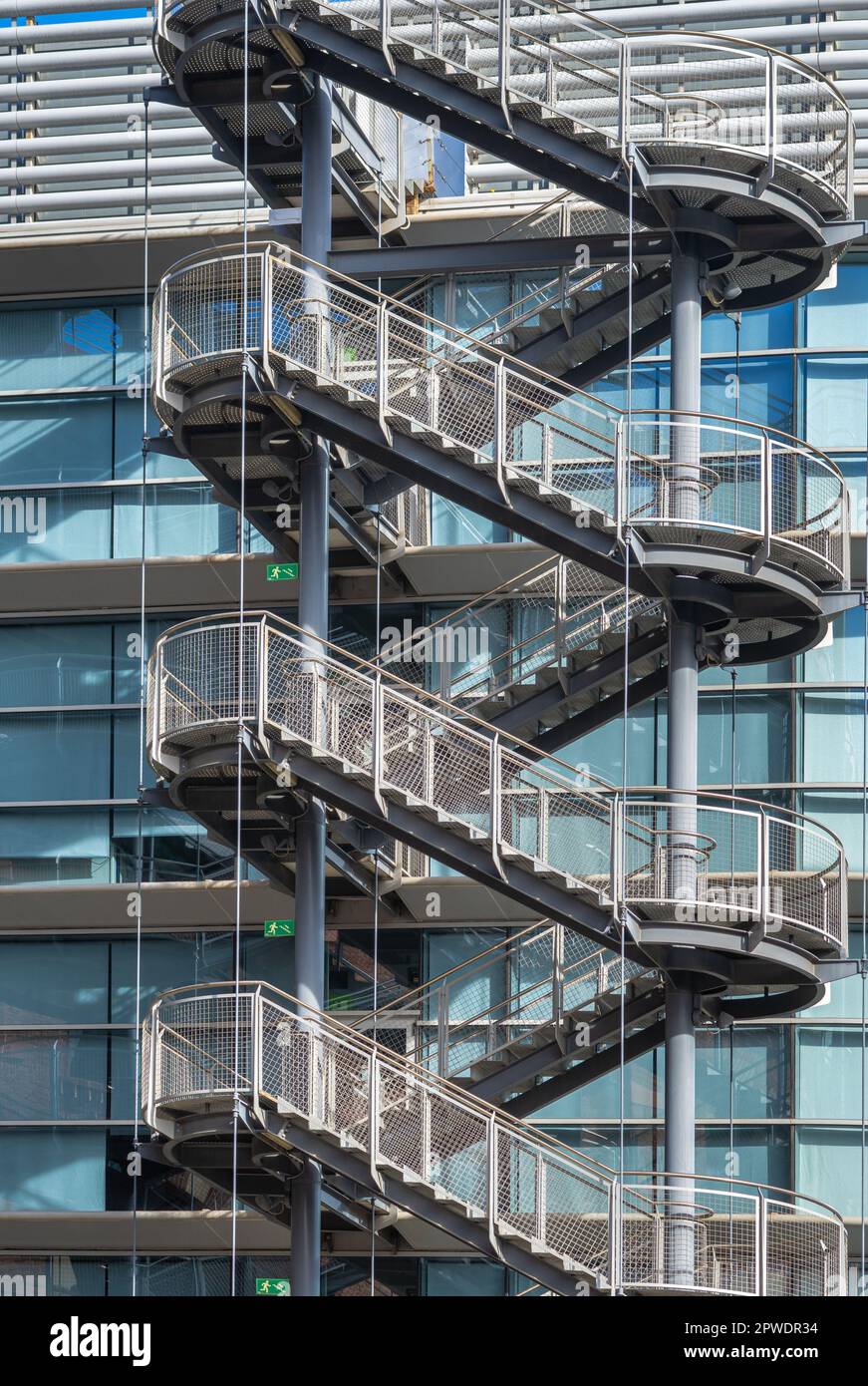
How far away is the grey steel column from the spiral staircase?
0.58 ft

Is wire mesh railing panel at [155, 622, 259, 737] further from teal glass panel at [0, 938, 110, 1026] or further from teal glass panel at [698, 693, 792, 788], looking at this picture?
teal glass panel at [698, 693, 792, 788]

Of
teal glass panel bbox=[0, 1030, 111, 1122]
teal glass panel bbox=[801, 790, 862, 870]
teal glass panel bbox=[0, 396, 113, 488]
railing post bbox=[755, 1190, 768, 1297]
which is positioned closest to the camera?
railing post bbox=[755, 1190, 768, 1297]

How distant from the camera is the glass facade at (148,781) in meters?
22.0

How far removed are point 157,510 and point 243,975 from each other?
418cm

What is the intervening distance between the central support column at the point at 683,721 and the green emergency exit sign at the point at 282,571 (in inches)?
179

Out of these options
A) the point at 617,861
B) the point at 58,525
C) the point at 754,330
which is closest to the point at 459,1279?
the point at 617,861

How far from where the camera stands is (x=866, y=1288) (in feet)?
69.4

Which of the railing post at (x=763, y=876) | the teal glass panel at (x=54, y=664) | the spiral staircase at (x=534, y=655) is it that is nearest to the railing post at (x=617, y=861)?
the spiral staircase at (x=534, y=655)

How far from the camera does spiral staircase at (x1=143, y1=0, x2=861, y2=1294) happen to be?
1778cm

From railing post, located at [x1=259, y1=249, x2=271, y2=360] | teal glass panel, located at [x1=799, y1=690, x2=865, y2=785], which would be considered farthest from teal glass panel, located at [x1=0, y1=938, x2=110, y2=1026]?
railing post, located at [x1=259, y1=249, x2=271, y2=360]

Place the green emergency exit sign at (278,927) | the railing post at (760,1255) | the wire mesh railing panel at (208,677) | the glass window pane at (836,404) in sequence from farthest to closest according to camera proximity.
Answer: the glass window pane at (836,404), the green emergency exit sign at (278,927), the wire mesh railing panel at (208,677), the railing post at (760,1255)

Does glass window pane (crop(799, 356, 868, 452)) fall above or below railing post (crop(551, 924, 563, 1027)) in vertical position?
above

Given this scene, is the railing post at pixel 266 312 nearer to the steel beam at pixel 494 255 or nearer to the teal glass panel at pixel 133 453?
the steel beam at pixel 494 255

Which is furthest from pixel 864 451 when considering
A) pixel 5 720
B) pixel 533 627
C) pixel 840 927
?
pixel 5 720
